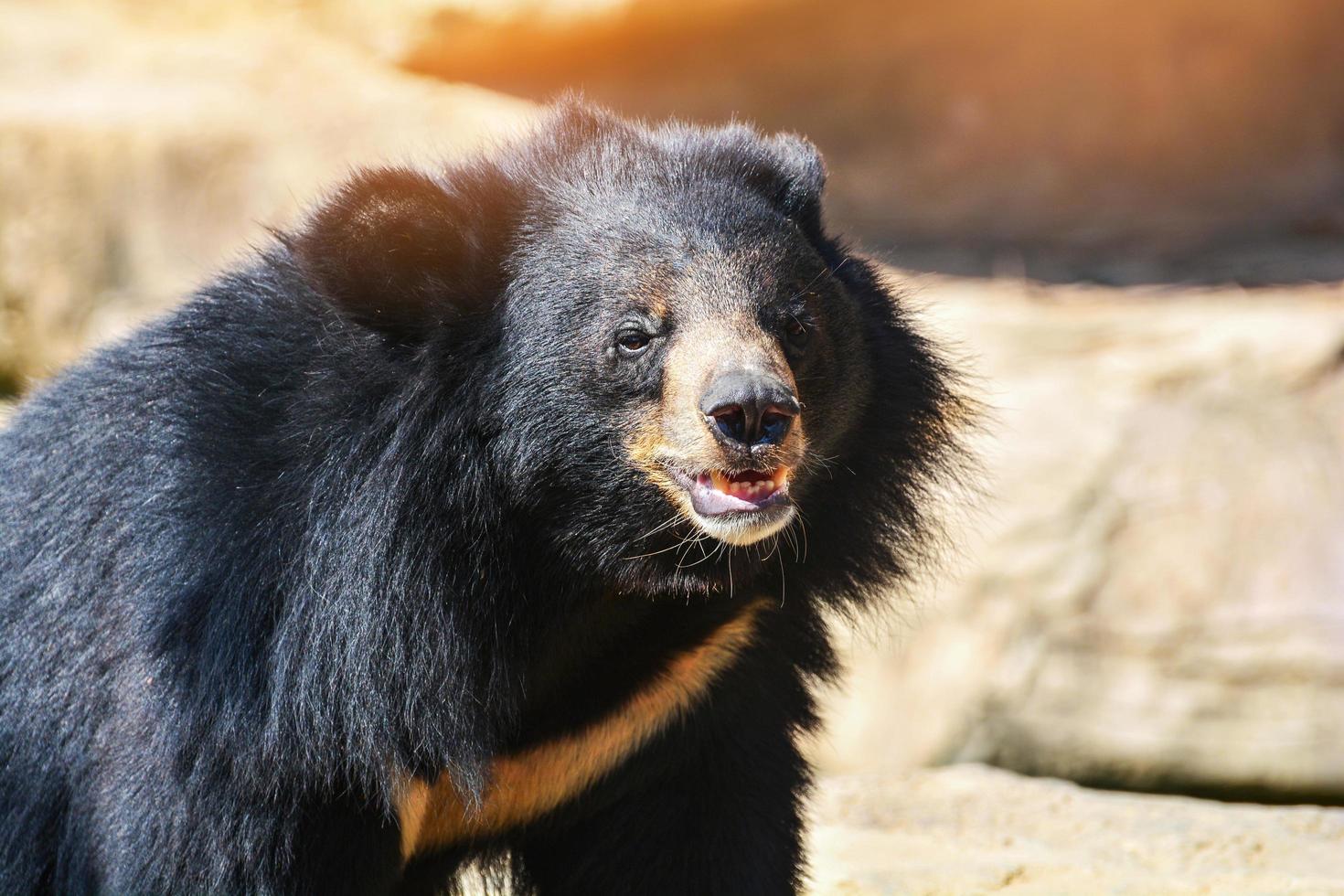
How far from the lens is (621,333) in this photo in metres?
2.88

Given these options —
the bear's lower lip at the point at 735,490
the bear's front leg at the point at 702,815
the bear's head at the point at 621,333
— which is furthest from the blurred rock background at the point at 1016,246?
the bear's lower lip at the point at 735,490

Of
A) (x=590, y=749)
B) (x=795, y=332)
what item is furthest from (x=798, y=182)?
(x=590, y=749)

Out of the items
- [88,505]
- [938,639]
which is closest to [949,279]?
[938,639]

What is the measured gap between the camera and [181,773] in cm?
291

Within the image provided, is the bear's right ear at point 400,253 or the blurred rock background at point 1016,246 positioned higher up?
the bear's right ear at point 400,253

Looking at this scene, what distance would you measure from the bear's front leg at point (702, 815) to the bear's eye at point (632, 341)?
85 cm

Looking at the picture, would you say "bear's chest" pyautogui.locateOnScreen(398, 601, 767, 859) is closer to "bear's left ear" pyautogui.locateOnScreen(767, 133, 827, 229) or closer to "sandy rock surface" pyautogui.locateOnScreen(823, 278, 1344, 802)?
"bear's left ear" pyautogui.locateOnScreen(767, 133, 827, 229)

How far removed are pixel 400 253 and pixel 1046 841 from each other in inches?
104

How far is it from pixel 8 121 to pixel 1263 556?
6655mm

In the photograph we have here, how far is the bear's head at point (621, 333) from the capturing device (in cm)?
280

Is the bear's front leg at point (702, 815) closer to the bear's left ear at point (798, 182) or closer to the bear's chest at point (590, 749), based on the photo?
the bear's chest at point (590, 749)

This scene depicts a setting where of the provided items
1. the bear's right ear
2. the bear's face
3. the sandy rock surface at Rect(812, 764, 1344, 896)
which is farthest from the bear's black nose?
the sandy rock surface at Rect(812, 764, 1344, 896)

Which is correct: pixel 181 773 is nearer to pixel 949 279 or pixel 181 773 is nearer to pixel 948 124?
pixel 949 279

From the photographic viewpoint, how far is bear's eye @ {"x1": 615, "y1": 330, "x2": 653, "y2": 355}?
9.42 feet
